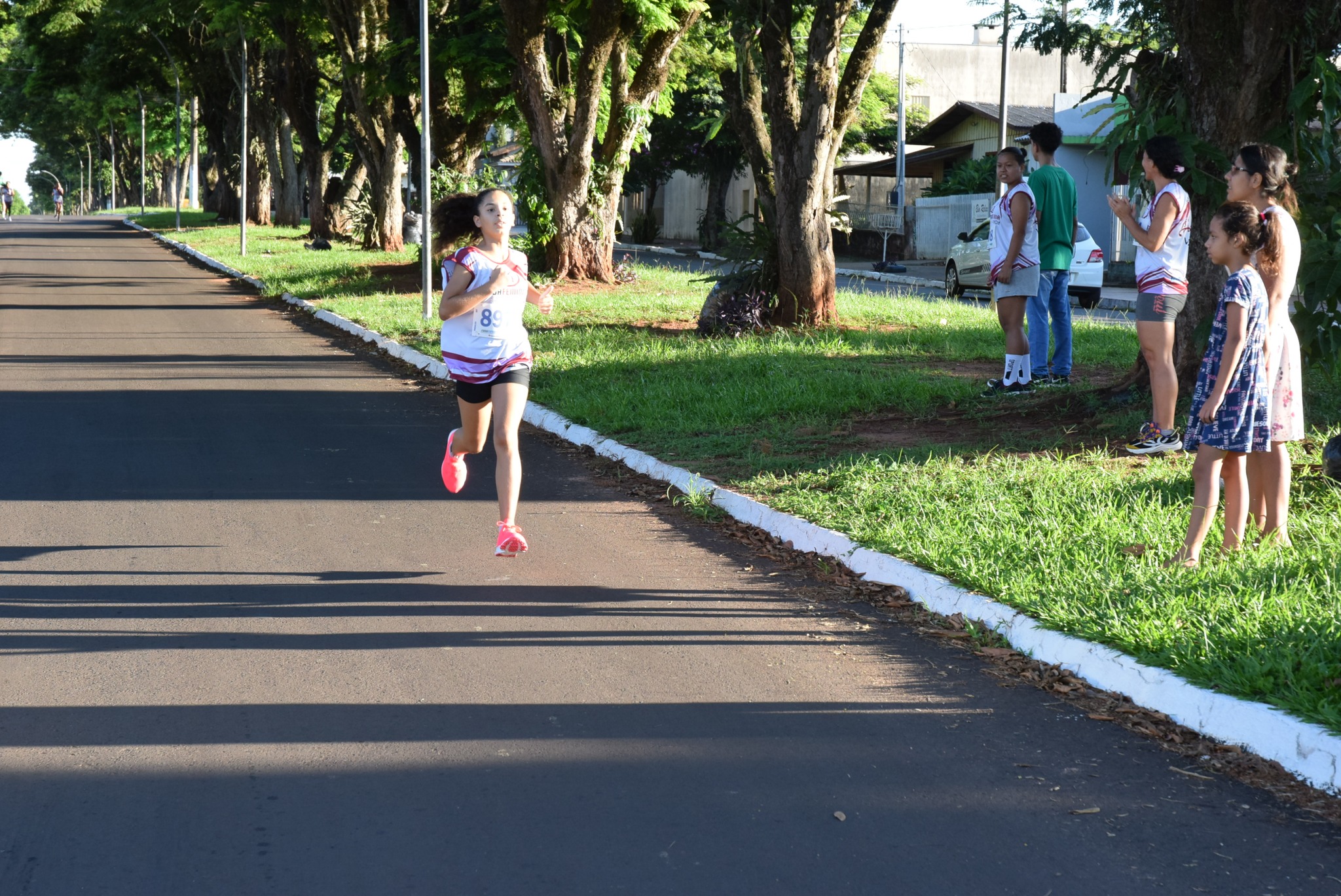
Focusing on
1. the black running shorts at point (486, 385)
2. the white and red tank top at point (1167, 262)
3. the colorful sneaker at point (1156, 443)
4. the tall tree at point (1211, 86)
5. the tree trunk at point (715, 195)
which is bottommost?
the colorful sneaker at point (1156, 443)

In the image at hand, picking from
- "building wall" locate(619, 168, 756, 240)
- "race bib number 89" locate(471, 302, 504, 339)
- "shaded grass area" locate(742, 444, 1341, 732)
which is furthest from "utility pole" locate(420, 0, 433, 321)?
"building wall" locate(619, 168, 756, 240)

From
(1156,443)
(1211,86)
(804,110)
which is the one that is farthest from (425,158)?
(1156,443)

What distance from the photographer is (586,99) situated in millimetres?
19938

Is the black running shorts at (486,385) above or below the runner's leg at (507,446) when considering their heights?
above

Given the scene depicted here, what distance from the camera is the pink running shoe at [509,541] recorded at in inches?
253

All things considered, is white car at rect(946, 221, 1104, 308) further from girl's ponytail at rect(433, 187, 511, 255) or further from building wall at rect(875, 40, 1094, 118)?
building wall at rect(875, 40, 1094, 118)

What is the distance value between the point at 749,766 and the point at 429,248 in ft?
49.5


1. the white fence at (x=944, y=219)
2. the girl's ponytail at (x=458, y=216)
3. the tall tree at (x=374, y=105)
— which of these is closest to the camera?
the girl's ponytail at (x=458, y=216)

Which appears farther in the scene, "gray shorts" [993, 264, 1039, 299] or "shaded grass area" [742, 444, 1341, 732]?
"gray shorts" [993, 264, 1039, 299]

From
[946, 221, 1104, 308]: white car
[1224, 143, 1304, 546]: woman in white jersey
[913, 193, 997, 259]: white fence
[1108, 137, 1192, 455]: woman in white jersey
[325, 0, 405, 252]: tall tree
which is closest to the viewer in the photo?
[1224, 143, 1304, 546]: woman in white jersey

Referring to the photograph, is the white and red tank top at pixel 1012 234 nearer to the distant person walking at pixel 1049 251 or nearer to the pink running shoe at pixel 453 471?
the distant person walking at pixel 1049 251

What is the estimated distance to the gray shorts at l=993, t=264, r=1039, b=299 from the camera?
399 inches

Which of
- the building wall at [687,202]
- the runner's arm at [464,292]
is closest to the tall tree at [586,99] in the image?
the runner's arm at [464,292]

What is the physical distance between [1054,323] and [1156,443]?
10.1 feet
